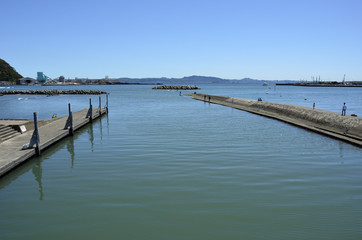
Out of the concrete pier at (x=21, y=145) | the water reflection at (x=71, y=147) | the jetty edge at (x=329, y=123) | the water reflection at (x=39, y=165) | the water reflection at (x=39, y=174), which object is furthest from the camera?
the jetty edge at (x=329, y=123)

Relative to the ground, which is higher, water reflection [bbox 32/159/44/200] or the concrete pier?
the concrete pier

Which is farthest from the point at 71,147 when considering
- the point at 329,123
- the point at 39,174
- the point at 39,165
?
the point at 329,123

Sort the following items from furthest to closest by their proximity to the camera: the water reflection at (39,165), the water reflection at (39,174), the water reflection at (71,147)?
the water reflection at (71,147) → the water reflection at (39,165) → the water reflection at (39,174)

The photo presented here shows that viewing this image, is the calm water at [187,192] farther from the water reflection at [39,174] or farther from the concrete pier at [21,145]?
the concrete pier at [21,145]

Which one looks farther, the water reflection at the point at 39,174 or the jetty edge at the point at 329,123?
the jetty edge at the point at 329,123

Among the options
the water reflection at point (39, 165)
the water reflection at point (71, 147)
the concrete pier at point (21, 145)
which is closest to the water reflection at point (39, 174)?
the water reflection at point (39, 165)

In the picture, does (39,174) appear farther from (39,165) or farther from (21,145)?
(21,145)

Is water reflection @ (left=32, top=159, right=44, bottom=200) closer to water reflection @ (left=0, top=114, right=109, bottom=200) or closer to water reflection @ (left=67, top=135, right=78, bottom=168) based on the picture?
water reflection @ (left=0, top=114, right=109, bottom=200)

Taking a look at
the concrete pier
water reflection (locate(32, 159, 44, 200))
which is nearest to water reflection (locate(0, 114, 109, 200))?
water reflection (locate(32, 159, 44, 200))

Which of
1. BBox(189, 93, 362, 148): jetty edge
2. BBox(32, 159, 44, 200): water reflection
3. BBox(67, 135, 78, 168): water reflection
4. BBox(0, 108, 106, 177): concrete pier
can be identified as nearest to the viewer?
BBox(32, 159, 44, 200): water reflection

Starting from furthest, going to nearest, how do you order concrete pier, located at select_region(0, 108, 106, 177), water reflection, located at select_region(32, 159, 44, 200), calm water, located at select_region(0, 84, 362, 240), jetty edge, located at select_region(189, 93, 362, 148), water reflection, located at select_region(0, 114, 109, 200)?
1. jetty edge, located at select_region(189, 93, 362, 148)
2. concrete pier, located at select_region(0, 108, 106, 177)
3. water reflection, located at select_region(0, 114, 109, 200)
4. water reflection, located at select_region(32, 159, 44, 200)
5. calm water, located at select_region(0, 84, 362, 240)

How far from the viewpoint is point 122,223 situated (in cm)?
909

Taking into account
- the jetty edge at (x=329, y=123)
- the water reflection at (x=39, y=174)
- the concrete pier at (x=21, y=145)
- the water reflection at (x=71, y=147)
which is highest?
the jetty edge at (x=329, y=123)

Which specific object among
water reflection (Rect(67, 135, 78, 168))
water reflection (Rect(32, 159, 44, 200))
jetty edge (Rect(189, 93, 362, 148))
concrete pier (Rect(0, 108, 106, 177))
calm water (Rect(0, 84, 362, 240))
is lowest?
water reflection (Rect(67, 135, 78, 168))
